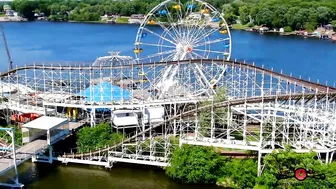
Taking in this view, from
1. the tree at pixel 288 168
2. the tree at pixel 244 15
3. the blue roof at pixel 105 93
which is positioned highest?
the tree at pixel 244 15

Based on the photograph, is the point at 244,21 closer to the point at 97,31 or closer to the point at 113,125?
the point at 97,31

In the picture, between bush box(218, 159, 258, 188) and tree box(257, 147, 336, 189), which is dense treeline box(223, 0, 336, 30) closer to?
bush box(218, 159, 258, 188)

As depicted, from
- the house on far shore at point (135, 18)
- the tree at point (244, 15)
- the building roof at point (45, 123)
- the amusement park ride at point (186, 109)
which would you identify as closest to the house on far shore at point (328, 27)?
the tree at point (244, 15)

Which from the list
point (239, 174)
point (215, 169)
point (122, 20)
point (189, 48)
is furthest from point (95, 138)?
point (122, 20)

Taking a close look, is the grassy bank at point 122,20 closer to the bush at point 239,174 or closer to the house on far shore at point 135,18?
the house on far shore at point 135,18

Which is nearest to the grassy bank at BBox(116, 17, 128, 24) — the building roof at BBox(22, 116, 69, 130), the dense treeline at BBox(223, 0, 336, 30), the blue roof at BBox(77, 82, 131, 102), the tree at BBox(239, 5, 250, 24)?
the dense treeline at BBox(223, 0, 336, 30)

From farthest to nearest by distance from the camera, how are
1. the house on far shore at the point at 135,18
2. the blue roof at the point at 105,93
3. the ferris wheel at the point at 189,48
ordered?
the house on far shore at the point at 135,18
the ferris wheel at the point at 189,48
the blue roof at the point at 105,93

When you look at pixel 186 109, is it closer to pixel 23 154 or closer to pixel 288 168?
pixel 23 154
